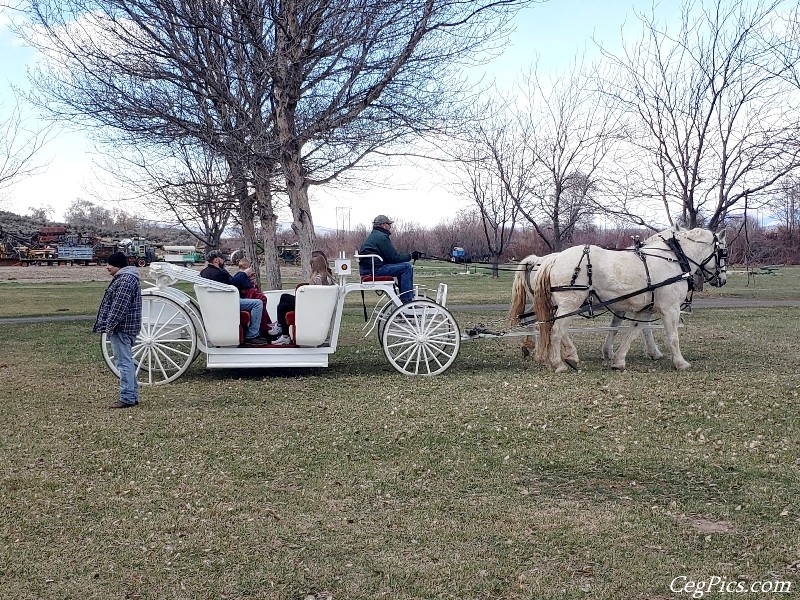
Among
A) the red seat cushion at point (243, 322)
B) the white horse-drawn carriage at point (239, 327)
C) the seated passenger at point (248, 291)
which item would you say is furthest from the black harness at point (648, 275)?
the red seat cushion at point (243, 322)

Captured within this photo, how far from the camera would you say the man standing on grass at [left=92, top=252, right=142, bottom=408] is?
9.12m

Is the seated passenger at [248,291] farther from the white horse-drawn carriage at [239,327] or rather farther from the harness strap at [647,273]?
the harness strap at [647,273]

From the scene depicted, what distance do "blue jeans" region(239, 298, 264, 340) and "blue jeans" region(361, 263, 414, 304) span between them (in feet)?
4.81

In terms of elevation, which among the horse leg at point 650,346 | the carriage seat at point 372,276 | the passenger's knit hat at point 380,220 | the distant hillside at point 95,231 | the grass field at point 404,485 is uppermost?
the distant hillside at point 95,231

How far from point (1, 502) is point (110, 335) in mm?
3565

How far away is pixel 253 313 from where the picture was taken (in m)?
10.6

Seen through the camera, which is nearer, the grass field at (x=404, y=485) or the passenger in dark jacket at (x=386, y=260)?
the grass field at (x=404, y=485)

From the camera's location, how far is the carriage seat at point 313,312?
1038cm

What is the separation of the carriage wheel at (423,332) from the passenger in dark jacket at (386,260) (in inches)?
14.5

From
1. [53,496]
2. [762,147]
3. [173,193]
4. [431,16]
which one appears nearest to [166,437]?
[53,496]

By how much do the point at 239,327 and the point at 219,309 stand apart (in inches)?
13.7

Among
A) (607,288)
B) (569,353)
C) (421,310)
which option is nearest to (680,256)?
(607,288)

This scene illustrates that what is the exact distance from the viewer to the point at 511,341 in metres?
14.5

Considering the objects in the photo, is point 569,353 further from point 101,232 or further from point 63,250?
point 101,232
